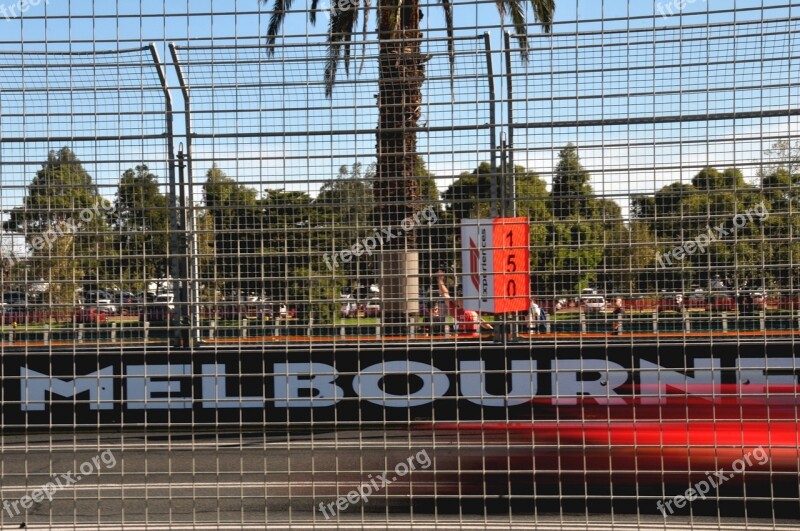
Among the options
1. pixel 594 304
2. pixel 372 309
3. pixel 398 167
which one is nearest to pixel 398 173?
pixel 398 167

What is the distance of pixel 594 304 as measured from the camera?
5379 mm

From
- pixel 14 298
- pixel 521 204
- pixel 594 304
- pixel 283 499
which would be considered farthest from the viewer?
pixel 283 499

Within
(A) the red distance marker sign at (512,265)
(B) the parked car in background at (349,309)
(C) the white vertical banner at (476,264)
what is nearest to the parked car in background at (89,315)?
(B) the parked car in background at (349,309)

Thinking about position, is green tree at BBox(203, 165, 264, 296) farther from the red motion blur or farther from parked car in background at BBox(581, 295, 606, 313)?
parked car in background at BBox(581, 295, 606, 313)

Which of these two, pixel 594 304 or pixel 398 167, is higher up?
pixel 398 167

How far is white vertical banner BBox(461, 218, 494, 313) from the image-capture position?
525 centimetres

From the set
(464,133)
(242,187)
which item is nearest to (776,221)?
(464,133)

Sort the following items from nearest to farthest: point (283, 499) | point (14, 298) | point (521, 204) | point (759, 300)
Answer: point (759, 300) < point (14, 298) < point (521, 204) < point (283, 499)

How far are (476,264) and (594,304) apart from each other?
841mm

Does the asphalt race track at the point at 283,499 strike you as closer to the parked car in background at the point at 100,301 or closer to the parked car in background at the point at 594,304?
the parked car in background at the point at 100,301

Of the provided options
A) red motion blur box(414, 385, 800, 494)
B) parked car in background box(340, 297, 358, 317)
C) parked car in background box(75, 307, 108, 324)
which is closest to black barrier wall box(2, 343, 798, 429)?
red motion blur box(414, 385, 800, 494)

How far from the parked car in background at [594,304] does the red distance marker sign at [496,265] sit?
41 cm

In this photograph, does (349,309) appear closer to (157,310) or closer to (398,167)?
(398,167)

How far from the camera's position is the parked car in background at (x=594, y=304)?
5.32 meters
